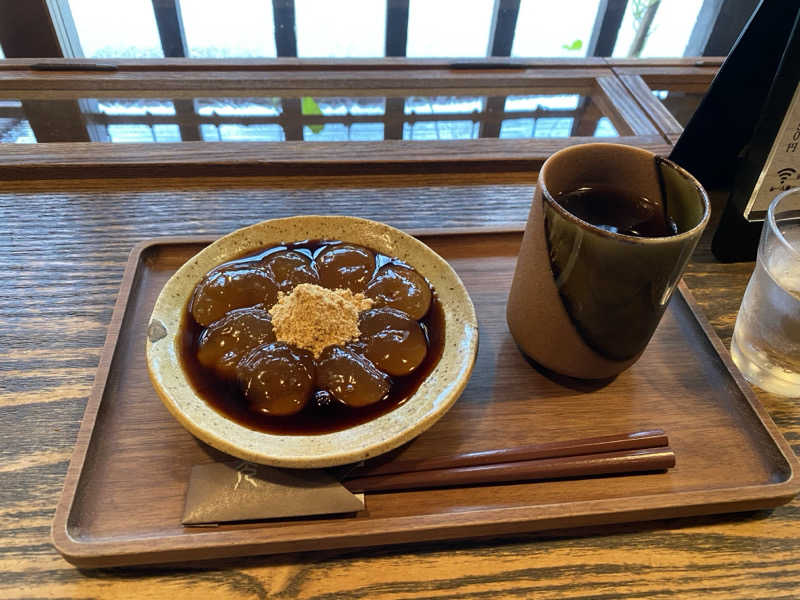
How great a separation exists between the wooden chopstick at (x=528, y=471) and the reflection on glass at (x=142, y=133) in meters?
1.00

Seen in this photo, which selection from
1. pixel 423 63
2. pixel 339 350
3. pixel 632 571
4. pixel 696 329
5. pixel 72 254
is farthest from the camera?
pixel 423 63

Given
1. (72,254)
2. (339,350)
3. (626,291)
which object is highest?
(626,291)

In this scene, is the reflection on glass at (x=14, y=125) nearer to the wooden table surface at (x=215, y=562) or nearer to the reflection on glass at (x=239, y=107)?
the wooden table surface at (x=215, y=562)

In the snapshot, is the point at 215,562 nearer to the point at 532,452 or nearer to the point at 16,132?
the point at 532,452

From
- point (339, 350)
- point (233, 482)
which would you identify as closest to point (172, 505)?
point (233, 482)

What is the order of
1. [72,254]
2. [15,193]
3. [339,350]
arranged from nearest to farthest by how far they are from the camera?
[339,350] < [72,254] < [15,193]

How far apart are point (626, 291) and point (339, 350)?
0.39 meters

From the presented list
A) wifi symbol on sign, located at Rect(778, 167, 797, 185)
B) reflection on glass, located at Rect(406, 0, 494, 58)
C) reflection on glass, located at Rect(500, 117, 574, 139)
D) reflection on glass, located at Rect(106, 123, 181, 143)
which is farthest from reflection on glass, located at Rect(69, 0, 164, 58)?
wifi symbol on sign, located at Rect(778, 167, 797, 185)

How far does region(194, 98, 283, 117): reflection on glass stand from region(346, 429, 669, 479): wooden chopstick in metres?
1.03

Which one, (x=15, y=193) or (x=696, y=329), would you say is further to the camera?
(x=15, y=193)

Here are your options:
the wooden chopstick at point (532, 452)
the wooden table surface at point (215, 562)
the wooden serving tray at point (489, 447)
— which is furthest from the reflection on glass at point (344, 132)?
the wooden chopstick at point (532, 452)

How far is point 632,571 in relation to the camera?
2.32 feet

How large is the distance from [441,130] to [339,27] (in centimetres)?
168

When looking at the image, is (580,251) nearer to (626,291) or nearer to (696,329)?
(626,291)
